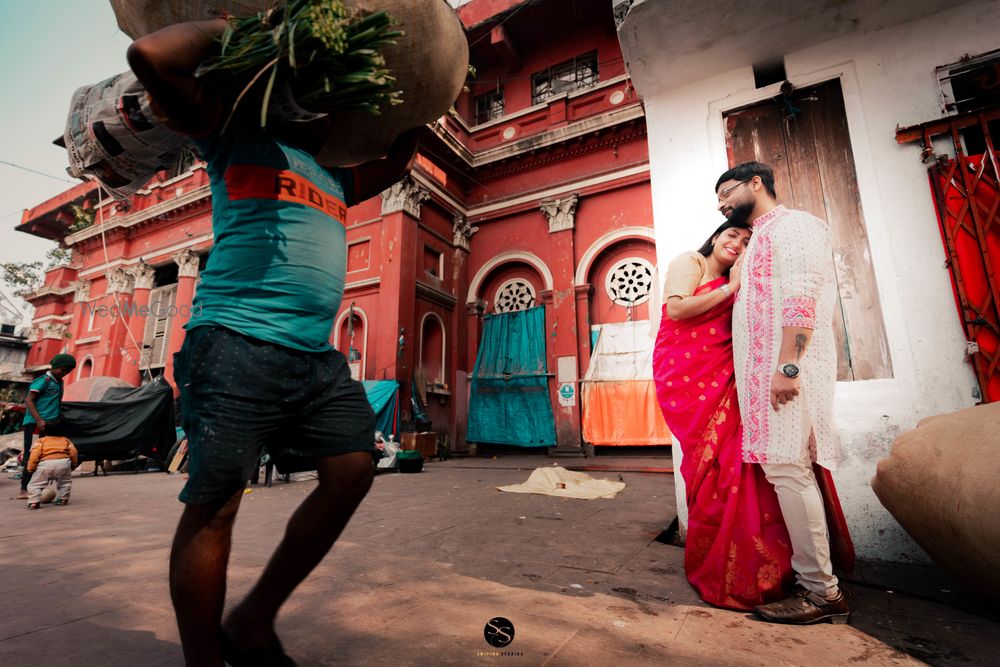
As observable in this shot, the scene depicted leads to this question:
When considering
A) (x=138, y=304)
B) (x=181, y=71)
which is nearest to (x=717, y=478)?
(x=181, y=71)

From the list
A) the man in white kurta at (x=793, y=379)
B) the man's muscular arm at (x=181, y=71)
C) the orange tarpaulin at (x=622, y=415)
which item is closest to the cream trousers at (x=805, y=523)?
the man in white kurta at (x=793, y=379)

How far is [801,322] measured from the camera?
1.94 metres

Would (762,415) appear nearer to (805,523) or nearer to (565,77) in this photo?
(805,523)

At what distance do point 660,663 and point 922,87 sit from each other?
132 inches

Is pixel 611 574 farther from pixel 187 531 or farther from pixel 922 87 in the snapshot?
pixel 922 87

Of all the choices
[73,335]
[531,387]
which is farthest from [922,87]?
[73,335]

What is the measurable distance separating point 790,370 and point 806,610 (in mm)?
881

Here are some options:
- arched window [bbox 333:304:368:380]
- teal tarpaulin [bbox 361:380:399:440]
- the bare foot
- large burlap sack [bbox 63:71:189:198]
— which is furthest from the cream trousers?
arched window [bbox 333:304:368:380]

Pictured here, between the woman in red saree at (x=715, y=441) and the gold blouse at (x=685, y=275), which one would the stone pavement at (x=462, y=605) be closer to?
the woman in red saree at (x=715, y=441)

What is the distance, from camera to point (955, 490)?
1705mm

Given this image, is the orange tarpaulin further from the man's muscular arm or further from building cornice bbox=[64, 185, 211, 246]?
building cornice bbox=[64, 185, 211, 246]

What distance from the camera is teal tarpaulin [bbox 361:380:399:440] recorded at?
9.22 metres

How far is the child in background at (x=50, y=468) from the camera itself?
15.2ft

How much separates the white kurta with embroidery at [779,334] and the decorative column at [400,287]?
847 cm
